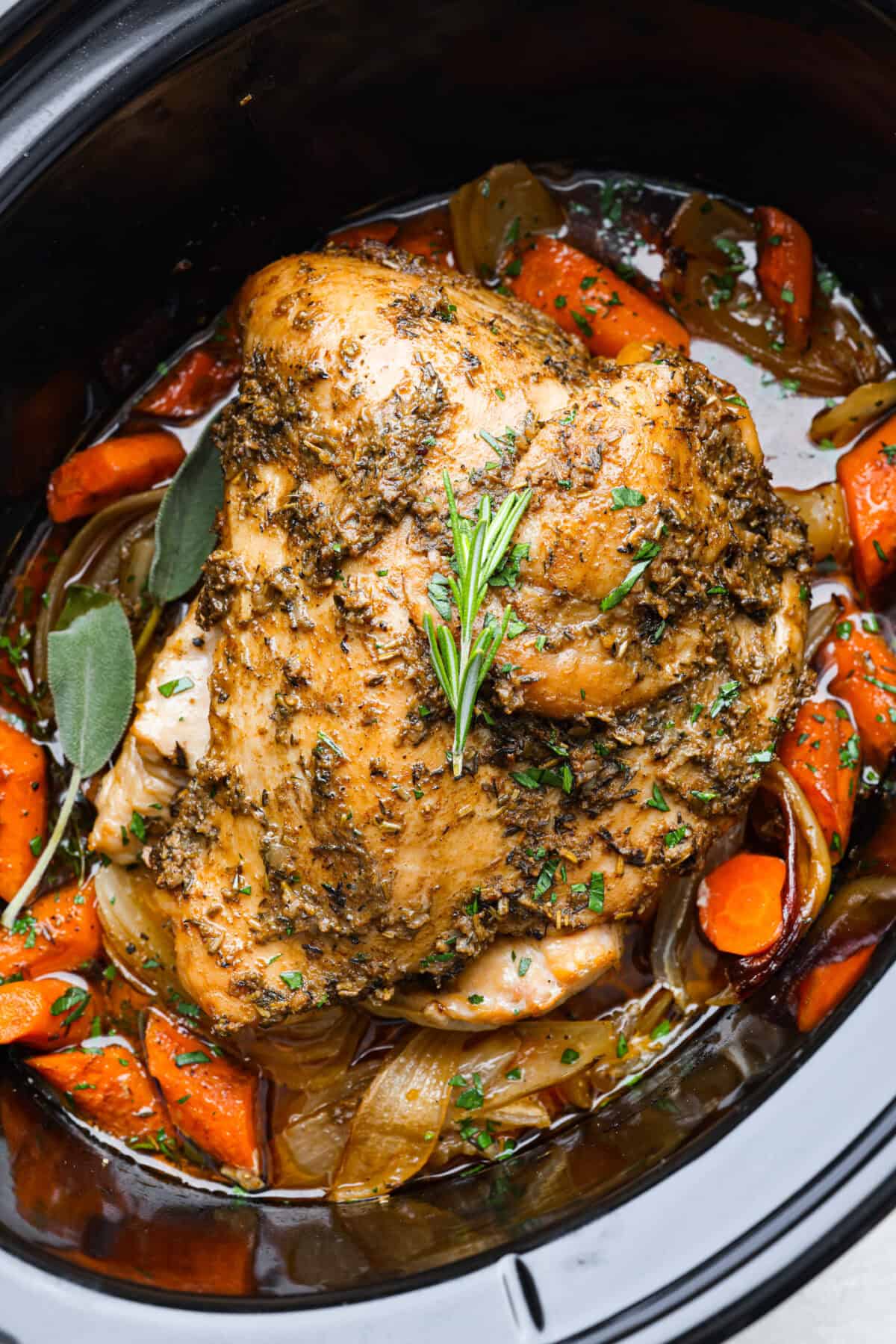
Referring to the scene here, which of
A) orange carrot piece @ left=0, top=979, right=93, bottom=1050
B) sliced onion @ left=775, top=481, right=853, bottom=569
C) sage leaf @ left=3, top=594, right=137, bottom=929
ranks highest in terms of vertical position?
sage leaf @ left=3, top=594, right=137, bottom=929

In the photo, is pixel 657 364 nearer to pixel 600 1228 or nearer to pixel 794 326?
pixel 794 326

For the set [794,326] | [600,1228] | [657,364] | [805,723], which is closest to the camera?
[600,1228]

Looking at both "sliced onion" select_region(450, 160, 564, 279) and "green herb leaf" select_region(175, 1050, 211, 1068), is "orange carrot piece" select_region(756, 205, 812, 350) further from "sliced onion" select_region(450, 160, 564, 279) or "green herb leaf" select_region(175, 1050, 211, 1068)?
"green herb leaf" select_region(175, 1050, 211, 1068)

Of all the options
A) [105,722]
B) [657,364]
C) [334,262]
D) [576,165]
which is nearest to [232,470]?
[334,262]

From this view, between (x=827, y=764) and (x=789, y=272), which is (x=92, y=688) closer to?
(x=827, y=764)

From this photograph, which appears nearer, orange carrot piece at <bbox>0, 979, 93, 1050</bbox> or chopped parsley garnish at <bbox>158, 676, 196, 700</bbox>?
chopped parsley garnish at <bbox>158, 676, 196, 700</bbox>

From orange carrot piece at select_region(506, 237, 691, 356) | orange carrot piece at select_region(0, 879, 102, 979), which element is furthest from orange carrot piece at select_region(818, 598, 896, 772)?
orange carrot piece at select_region(0, 879, 102, 979)

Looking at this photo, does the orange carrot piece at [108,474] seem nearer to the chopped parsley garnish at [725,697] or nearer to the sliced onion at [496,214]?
the sliced onion at [496,214]
